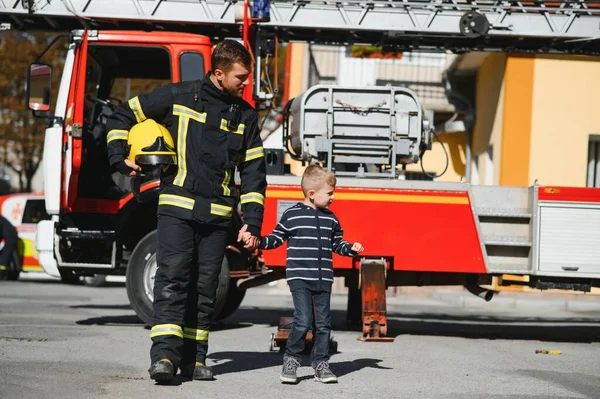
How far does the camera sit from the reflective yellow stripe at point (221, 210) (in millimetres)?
6727

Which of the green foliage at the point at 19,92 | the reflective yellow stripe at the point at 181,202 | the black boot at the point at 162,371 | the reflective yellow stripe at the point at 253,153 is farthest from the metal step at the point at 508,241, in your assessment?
the green foliage at the point at 19,92

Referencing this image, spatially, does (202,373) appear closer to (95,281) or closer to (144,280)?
(144,280)

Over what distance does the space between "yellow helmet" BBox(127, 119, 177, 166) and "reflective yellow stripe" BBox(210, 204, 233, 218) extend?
15.3 inches

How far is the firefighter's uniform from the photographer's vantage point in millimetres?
6672

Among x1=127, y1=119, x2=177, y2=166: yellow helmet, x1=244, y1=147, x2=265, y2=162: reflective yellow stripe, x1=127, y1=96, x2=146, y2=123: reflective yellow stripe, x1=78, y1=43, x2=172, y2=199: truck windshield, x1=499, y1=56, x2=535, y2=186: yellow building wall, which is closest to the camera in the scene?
x1=127, y1=119, x2=177, y2=166: yellow helmet

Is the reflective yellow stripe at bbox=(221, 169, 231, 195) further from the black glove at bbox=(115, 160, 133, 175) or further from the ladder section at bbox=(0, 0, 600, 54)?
the ladder section at bbox=(0, 0, 600, 54)

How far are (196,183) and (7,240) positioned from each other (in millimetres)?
14318

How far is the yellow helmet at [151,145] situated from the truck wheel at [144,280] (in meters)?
3.40

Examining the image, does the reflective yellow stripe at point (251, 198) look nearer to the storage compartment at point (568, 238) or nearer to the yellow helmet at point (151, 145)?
the yellow helmet at point (151, 145)

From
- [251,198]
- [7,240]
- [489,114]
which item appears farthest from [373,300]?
[7,240]

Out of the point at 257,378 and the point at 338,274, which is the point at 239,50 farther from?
the point at 338,274

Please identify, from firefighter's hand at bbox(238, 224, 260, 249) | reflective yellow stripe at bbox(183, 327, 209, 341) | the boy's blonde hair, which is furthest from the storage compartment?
reflective yellow stripe at bbox(183, 327, 209, 341)

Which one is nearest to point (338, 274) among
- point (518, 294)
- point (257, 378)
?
point (257, 378)

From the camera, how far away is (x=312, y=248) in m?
7.16
